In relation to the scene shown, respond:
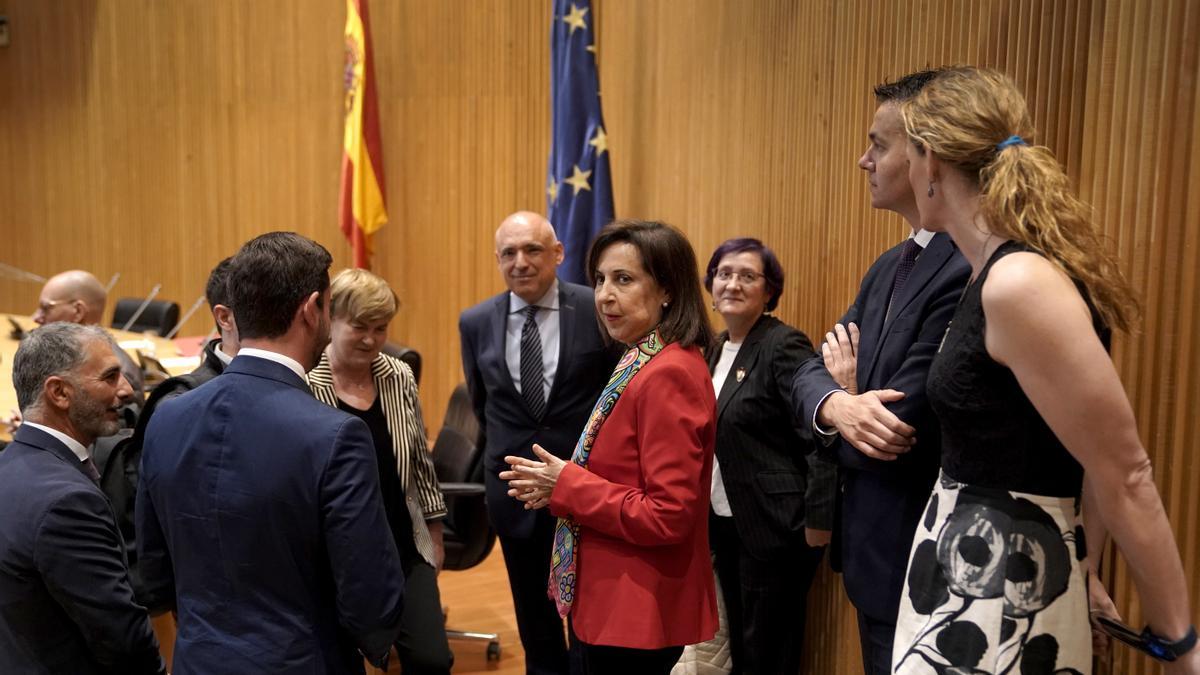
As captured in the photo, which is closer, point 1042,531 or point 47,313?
point 1042,531

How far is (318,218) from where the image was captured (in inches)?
339

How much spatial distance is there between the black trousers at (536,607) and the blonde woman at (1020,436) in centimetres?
209

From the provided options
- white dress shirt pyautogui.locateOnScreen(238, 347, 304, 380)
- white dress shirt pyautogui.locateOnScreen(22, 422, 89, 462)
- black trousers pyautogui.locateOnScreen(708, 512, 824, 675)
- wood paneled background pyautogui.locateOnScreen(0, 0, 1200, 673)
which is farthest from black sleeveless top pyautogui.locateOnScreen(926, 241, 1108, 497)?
white dress shirt pyautogui.locateOnScreen(22, 422, 89, 462)

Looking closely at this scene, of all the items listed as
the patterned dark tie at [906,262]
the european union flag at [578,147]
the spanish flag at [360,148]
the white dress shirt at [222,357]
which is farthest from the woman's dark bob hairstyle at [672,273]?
the spanish flag at [360,148]

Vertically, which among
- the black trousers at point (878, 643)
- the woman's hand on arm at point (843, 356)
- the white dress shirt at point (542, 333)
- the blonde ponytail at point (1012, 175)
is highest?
the blonde ponytail at point (1012, 175)

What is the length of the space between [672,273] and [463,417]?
232 cm

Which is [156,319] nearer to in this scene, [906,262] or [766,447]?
[766,447]

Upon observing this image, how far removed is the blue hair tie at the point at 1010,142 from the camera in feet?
5.52

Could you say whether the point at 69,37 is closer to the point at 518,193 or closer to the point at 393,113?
the point at 393,113

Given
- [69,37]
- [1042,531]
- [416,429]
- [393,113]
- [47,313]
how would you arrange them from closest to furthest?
[1042,531] < [416,429] < [47,313] < [393,113] < [69,37]

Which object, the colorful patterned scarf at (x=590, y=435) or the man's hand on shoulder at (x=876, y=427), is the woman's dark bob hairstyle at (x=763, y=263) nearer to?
the colorful patterned scarf at (x=590, y=435)

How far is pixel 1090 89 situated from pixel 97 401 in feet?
7.81

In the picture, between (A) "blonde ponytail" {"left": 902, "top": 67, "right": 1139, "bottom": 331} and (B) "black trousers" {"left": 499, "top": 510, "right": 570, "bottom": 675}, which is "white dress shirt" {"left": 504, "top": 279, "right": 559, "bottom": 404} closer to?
(B) "black trousers" {"left": 499, "top": 510, "right": 570, "bottom": 675}

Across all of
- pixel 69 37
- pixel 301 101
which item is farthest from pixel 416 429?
pixel 69 37
